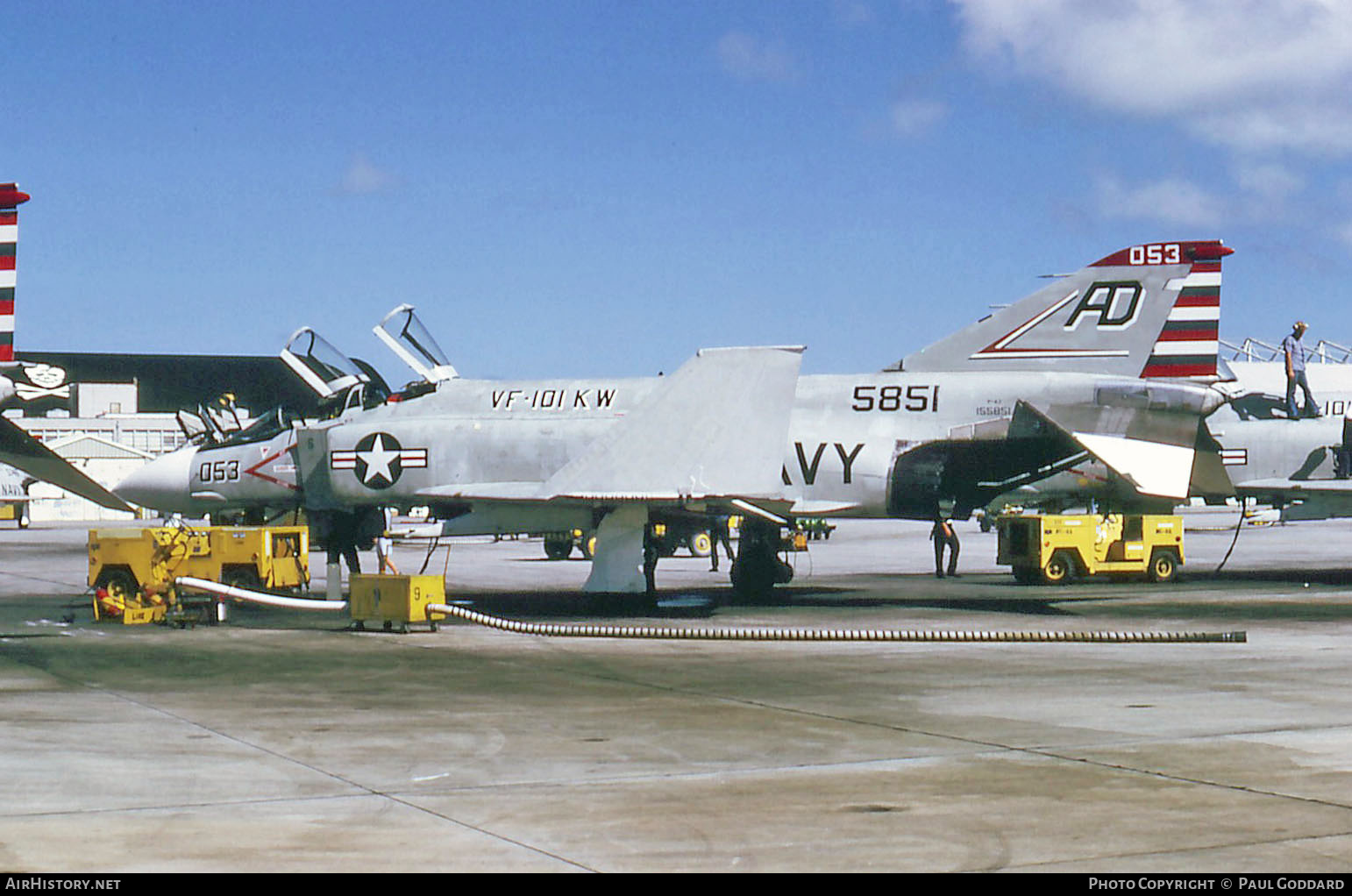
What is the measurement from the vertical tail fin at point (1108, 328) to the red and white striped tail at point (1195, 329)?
0.01 m

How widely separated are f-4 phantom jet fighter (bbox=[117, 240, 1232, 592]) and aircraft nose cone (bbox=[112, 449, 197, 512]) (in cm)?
Result: 146

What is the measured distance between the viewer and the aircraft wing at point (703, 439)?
1756 centimetres

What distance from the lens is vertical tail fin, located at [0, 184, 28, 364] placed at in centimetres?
1063

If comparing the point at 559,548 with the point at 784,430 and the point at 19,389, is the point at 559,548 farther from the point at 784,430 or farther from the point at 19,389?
the point at 19,389

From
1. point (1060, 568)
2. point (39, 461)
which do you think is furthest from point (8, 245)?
point (1060, 568)

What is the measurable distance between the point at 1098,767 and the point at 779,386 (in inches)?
393

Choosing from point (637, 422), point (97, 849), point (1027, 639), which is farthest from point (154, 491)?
point (97, 849)

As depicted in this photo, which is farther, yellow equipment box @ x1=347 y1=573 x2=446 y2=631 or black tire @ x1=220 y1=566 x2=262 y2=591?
black tire @ x1=220 y1=566 x2=262 y2=591

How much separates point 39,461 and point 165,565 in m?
6.25

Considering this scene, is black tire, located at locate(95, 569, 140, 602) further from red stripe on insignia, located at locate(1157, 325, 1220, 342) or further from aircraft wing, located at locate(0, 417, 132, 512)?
red stripe on insignia, located at locate(1157, 325, 1220, 342)

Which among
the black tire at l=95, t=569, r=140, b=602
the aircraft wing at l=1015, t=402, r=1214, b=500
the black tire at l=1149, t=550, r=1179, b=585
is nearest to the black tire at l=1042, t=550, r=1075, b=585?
the black tire at l=1149, t=550, r=1179, b=585

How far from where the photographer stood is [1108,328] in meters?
19.4

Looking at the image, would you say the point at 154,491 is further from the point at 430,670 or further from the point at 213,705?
the point at 213,705
